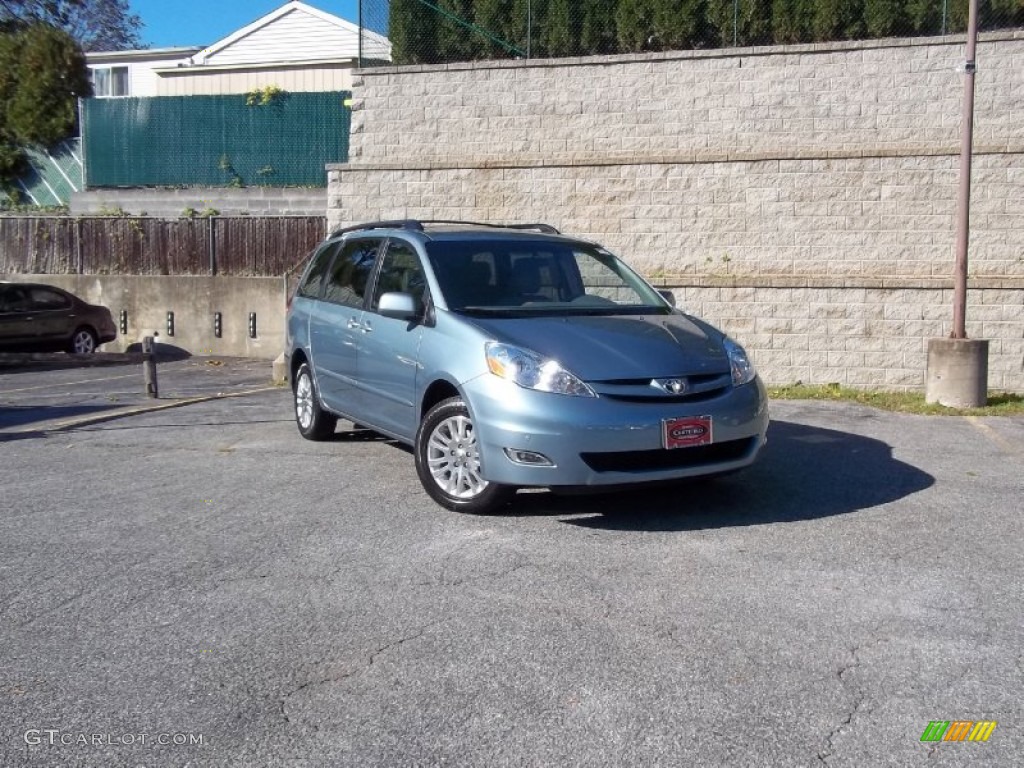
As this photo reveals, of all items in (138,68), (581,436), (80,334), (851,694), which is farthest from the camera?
(138,68)

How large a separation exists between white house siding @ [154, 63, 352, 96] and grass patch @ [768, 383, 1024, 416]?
58.5ft

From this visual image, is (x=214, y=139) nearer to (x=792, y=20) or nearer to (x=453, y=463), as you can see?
(x=792, y=20)

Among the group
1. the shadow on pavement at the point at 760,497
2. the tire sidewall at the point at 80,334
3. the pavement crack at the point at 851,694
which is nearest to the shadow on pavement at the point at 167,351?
the tire sidewall at the point at 80,334

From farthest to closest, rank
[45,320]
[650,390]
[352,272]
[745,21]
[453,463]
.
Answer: [45,320] → [745,21] → [352,272] → [453,463] → [650,390]

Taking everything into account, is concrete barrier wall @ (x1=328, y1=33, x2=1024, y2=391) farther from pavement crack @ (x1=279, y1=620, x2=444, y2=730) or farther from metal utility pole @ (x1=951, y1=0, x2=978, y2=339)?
pavement crack @ (x1=279, y1=620, x2=444, y2=730)

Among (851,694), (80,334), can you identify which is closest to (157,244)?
(80,334)

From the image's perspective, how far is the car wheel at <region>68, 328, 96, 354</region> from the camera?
62.4ft

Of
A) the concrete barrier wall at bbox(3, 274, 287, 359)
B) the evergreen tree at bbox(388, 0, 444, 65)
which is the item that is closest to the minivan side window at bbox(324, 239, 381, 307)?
the evergreen tree at bbox(388, 0, 444, 65)

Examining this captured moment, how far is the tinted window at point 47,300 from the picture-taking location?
18.7m

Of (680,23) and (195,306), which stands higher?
(680,23)

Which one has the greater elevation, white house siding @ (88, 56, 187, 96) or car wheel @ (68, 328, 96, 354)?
white house siding @ (88, 56, 187, 96)

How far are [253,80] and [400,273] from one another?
23418 mm

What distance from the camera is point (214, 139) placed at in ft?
72.6

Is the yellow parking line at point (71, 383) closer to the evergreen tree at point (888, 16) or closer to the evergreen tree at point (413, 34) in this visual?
the evergreen tree at point (413, 34)
